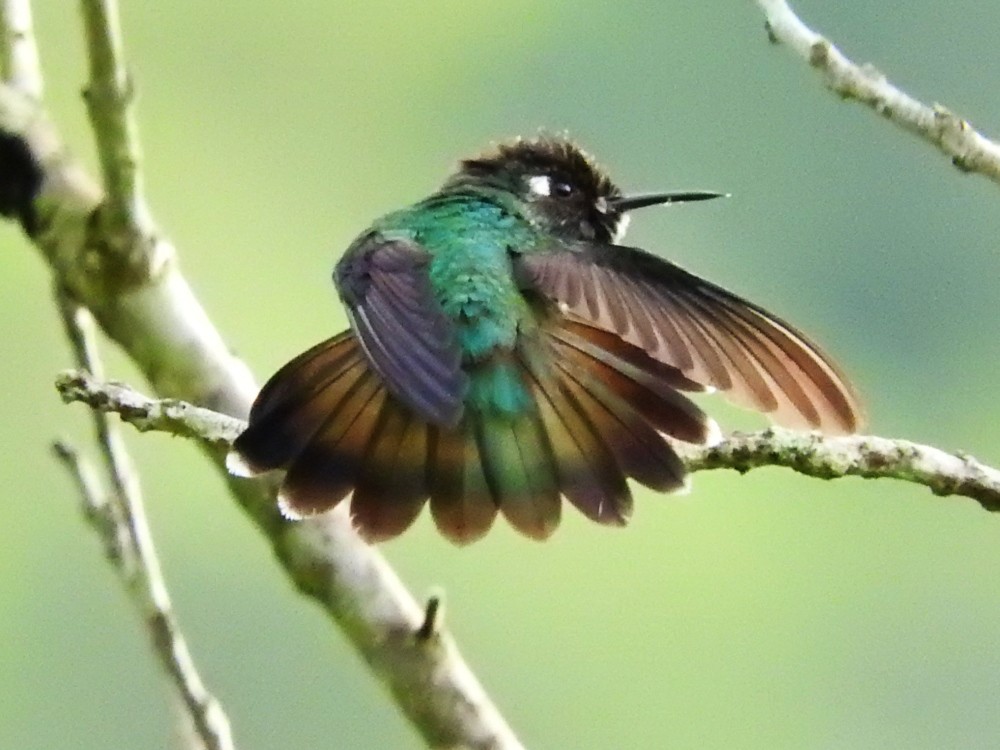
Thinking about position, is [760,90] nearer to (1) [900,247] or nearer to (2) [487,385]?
(1) [900,247]

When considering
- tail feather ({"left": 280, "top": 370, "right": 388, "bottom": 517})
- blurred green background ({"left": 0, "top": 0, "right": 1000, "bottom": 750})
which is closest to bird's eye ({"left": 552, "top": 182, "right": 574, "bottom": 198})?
tail feather ({"left": 280, "top": 370, "right": 388, "bottom": 517})

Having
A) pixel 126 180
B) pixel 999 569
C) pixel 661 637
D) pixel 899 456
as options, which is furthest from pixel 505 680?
pixel 899 456

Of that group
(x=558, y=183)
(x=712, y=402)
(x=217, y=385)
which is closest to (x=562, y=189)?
(x=558, y=183)

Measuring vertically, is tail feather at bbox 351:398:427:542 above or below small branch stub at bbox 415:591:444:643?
above

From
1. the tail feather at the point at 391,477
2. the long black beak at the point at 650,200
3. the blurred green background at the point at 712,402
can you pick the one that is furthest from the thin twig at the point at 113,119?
the blurred green background at the point at 712,402

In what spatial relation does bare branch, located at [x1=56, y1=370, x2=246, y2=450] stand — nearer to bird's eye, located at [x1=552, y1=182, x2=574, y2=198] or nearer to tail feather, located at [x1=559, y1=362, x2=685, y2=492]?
tail feather, located at [x1=559, y1=362, x2=685, y2=492]
